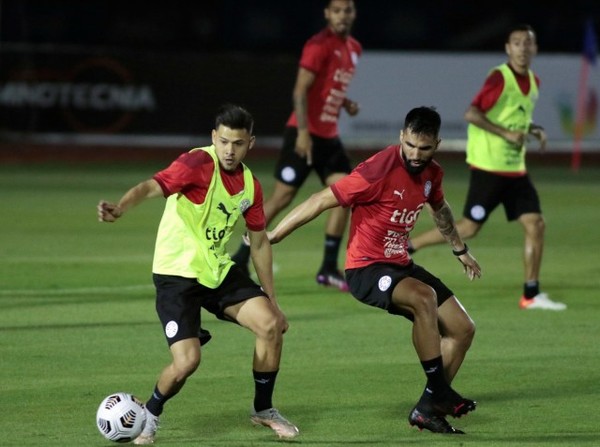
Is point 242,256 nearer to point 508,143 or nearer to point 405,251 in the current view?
point 508,143

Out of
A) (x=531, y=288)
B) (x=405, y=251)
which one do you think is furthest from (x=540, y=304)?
(x=405, y=251)

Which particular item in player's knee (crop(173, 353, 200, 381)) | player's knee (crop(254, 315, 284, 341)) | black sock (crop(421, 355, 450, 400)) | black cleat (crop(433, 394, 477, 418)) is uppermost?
player's knee (crop(254, 315, 284, 341))

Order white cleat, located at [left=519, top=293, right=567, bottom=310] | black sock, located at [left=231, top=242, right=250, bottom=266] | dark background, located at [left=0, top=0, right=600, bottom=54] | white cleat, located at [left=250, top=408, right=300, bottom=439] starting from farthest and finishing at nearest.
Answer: dark background, located at [left=0, top=0, right=600, bottom=54], black sock, located at [left=231, top=242, right=250, bottom=266], white cleat, located at [left=519, top=293, right=567, bottom=310], white cleat, located at [left=250, top=408, right=300, bottom=439]

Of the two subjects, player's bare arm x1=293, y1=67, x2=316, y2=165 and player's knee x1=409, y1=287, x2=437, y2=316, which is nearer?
player's knee x1=409, y1=287, x2=437, y2=316

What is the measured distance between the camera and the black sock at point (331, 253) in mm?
13062

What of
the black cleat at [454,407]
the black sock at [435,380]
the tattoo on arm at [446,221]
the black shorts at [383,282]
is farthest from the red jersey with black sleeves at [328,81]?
the black cleat at [454,407]

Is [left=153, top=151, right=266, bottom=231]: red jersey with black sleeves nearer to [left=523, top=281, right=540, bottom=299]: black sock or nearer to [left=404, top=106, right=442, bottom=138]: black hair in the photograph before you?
[left=404, top=106, right=442, bottom=138]: black hair

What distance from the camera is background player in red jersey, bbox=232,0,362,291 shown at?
1310 cm

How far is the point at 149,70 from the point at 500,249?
13.9 m

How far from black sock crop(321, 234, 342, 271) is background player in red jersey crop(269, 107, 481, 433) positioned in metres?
4.69

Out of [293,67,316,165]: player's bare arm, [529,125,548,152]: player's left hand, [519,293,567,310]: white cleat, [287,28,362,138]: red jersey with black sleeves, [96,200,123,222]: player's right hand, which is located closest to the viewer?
[96,200,123,222]: player's right hand

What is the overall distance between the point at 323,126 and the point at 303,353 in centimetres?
385

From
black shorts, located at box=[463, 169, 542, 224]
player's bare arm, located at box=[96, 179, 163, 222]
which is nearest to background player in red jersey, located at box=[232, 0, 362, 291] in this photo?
black shorts, located at box=[463, 169, 542, 224]

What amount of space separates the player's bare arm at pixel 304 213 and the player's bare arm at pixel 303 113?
5057 mm
